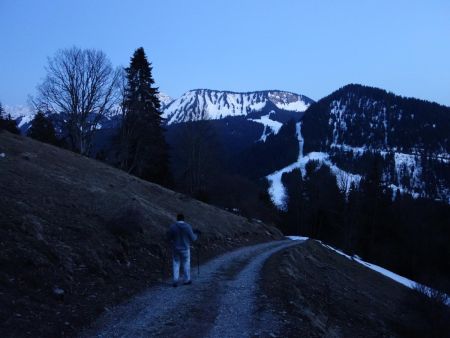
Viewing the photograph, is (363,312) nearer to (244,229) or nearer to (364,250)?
(244,229)

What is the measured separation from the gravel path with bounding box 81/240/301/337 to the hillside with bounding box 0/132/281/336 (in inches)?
24.5

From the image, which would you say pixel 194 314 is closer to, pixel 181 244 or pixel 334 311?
pixel 181 244

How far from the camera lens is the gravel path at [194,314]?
27.2 ft

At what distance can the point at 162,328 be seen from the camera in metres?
8.41

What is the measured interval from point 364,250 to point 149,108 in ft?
135

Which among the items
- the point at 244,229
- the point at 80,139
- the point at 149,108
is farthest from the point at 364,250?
the point at 80,139

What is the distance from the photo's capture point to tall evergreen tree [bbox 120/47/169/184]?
39.5 metres

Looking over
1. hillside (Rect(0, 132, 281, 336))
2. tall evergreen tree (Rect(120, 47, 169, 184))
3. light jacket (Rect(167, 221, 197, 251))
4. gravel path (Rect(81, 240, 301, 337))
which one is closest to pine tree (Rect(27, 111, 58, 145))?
tall evergreen tree (Rect(120, 47, 169, 184))

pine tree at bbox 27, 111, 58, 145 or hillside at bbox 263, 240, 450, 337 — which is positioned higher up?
pine tree at bbox 27, 111, 58, 145

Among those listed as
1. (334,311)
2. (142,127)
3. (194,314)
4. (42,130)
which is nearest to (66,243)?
(194,314)

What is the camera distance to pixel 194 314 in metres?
9.48

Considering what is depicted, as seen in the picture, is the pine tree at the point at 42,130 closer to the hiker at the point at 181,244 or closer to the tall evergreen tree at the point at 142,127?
the tall evergreen tree at the point at 142,127

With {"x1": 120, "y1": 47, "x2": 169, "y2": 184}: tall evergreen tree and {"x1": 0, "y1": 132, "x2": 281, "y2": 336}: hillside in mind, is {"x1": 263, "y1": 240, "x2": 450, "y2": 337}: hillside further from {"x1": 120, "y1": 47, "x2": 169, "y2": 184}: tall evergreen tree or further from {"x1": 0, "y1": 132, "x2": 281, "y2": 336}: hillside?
{"x1": 120, "y1": 47, "x2": 169, "y2": 184}: tall evergreen tree

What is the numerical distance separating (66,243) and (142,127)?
28.8 m
